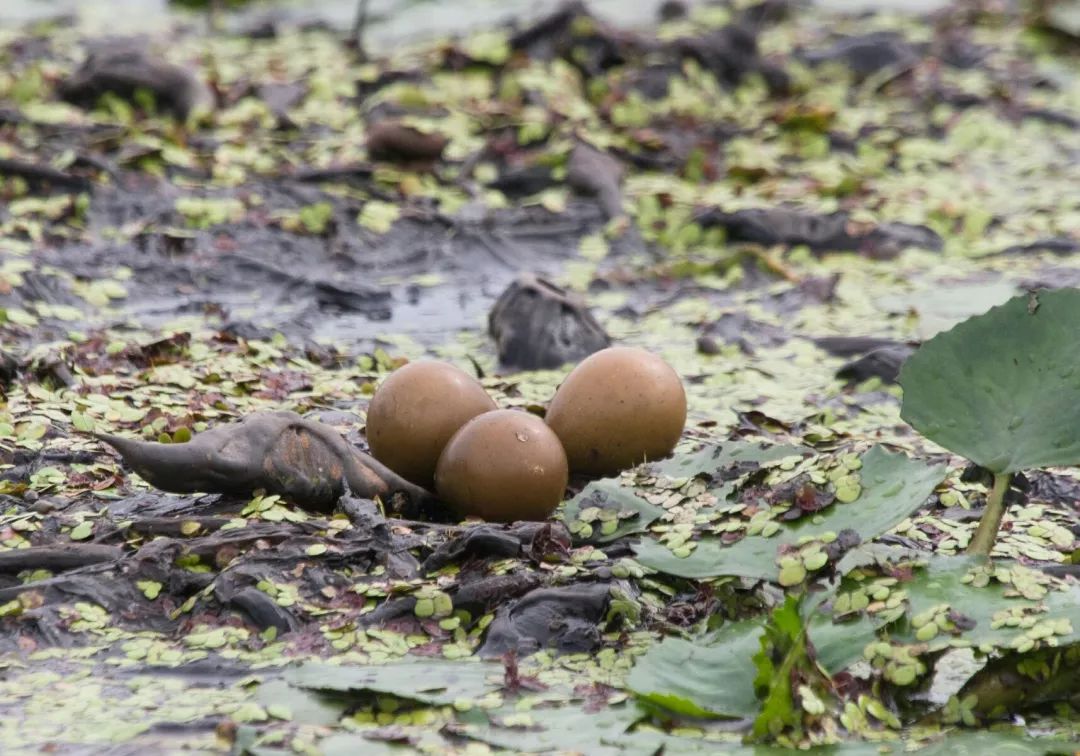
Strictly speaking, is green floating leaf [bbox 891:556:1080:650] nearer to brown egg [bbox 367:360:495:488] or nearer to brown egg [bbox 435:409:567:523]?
brown egg [bbox 435:409:567:523]

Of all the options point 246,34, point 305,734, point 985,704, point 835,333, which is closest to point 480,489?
point 305,734

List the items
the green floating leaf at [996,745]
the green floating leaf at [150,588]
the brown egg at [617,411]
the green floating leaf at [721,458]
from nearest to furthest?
the green floating leaf at [996,745] < the green floating leaf at [150,588] < the green floating leaf at [721,458] < the brown egg at [617,411]

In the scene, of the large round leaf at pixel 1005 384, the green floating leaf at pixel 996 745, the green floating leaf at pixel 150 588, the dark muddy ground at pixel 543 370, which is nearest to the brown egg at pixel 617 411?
the dark muddy ground at pixel 543 370

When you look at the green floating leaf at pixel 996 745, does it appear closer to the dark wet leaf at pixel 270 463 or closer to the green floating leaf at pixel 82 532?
the dark wet leaf at pixel 270 463

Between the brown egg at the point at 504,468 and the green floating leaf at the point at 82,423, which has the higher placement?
the brown egg at the point at 504,468

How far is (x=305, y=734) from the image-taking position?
8.16 feet

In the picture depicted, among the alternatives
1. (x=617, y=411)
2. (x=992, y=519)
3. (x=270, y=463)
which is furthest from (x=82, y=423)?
(x=992, y=519)

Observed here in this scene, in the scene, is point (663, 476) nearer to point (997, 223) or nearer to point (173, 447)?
point (173, 447)

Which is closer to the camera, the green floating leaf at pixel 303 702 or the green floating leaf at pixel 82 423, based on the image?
the green floating leaf at pixel 303 702

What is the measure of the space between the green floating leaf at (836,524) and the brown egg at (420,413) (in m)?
0.60

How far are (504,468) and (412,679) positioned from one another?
64 centimetres

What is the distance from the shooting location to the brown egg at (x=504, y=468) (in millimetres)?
3236

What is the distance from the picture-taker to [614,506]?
3.26 metres

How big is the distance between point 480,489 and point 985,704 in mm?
1082
